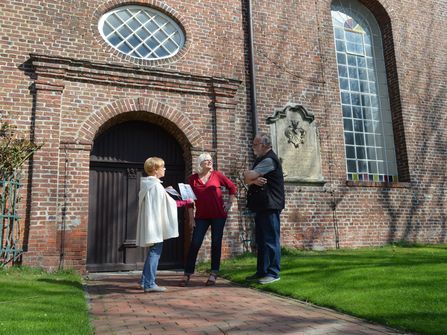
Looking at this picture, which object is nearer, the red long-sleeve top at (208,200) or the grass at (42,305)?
the grass at (42,305)

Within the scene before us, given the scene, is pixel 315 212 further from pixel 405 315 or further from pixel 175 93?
pixel 405 315

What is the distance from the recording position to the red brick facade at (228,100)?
6.72m

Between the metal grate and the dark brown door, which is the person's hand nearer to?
the dark brown door

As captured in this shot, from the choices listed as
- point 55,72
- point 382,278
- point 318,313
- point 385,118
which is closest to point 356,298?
point 318,313

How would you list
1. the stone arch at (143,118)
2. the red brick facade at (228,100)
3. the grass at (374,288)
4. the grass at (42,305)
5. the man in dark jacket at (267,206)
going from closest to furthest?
the grass at (42,305), the grass at (374,288), the man in dark jacket at (267,206), the red brick facade at (228,100), the stone arch at (143,118)

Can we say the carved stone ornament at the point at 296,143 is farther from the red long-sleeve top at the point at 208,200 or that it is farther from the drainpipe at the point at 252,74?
the red long-sleeve top at the point at 208,200

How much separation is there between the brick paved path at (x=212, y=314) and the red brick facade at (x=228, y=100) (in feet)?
9.09

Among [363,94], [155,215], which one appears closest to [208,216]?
[155,215]

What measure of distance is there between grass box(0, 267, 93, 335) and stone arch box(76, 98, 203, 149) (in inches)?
102

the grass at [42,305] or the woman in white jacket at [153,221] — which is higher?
the woman in white jacket at [153,221]

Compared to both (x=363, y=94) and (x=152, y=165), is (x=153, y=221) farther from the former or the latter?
(x=363, y=94)

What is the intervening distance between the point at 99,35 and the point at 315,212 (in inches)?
221

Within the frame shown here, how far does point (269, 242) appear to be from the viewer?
486 centimetres

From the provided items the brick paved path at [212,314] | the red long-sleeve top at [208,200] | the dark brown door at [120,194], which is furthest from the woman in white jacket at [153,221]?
the dark brown door at [120,194]
